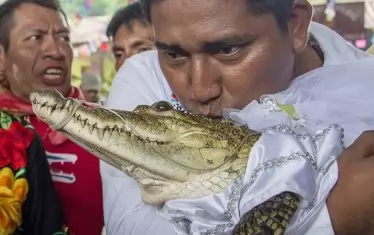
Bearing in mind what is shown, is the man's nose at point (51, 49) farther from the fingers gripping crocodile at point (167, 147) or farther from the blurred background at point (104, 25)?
the blurred background at point (104, 25)

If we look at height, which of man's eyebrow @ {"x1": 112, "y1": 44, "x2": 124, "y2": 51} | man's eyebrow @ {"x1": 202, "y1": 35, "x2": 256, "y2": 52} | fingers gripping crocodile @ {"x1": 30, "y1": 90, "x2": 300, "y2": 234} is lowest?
man's eyebrow @ {"x1": 112, "y1": 44, "x2": 124, "y2": 51}

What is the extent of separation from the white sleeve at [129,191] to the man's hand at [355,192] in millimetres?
301

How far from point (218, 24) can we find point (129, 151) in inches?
11.6

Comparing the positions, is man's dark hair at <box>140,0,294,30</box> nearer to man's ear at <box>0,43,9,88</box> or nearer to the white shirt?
the white shirt

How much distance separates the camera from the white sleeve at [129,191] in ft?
4.01

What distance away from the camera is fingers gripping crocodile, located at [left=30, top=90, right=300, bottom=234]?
1037 millimetres

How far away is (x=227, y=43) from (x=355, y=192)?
1.17 feet

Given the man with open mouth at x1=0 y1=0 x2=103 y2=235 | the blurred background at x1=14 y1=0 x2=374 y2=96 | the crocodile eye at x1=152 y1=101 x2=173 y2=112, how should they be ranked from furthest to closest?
1. the blurred background at x1=14 y1=0 x2=374 y2=96
2. the man with open mouth at x1=0 y1=0 x2=103 y2=235
3. the crocodile eye at x1=152 y1=101 x2=173 y2=112

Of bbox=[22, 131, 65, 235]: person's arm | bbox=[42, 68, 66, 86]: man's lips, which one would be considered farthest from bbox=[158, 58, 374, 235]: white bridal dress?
→ bbox=[42, 68, 66, 86]: man's lips

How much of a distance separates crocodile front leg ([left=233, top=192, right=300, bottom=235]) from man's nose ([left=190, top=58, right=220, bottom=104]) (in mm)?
267

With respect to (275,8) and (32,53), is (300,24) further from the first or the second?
(32,53)

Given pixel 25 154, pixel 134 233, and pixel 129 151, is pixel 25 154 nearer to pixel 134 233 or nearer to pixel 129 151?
pixel 134 233

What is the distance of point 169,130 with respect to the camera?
3.70ft

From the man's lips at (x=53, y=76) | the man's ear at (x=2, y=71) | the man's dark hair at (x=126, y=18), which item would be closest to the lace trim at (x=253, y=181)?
the man's lips at (x=53, y=76)
